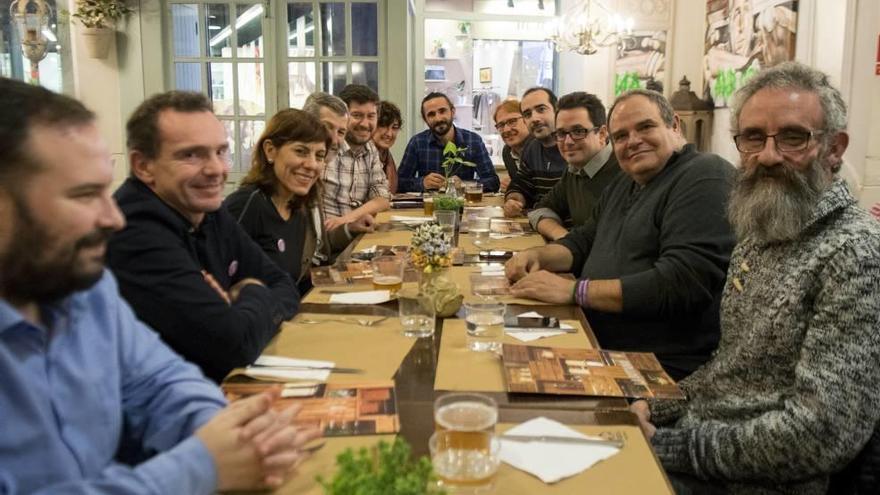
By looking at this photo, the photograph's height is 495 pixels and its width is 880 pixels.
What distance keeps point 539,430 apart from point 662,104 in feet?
5.59

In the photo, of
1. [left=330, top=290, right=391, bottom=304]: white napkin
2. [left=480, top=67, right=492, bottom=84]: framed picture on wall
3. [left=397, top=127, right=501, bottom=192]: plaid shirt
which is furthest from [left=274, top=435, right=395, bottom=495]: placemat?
[left=480, top=67, right=492, bottom=84]: framed picture on wall

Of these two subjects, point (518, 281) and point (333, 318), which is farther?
point (518, 281)

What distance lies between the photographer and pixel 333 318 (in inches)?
82.9

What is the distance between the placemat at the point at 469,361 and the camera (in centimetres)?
160

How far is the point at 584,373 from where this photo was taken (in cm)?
164

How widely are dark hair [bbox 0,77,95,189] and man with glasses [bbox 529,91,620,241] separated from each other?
9.04 feet

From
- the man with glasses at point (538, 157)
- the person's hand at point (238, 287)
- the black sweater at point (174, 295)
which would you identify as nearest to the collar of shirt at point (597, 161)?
the man with glasses at point (538, 157)

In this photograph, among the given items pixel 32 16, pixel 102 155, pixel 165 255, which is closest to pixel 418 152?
pixel 32 16

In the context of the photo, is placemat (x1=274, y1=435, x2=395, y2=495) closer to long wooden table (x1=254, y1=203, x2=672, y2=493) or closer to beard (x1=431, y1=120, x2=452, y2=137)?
long wooden table (x1=254, y1=203, x2=672, y2=493)

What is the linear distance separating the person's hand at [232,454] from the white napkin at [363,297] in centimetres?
114

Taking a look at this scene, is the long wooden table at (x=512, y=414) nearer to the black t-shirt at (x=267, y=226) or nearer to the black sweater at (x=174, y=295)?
the black sweater at (x=174, y=295)

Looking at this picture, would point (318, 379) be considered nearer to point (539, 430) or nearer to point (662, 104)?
point (539, 430)

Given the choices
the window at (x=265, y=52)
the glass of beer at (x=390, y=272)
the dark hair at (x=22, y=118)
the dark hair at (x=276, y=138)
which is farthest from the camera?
the window at (x=265, y=52)

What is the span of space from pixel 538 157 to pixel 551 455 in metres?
3.83
